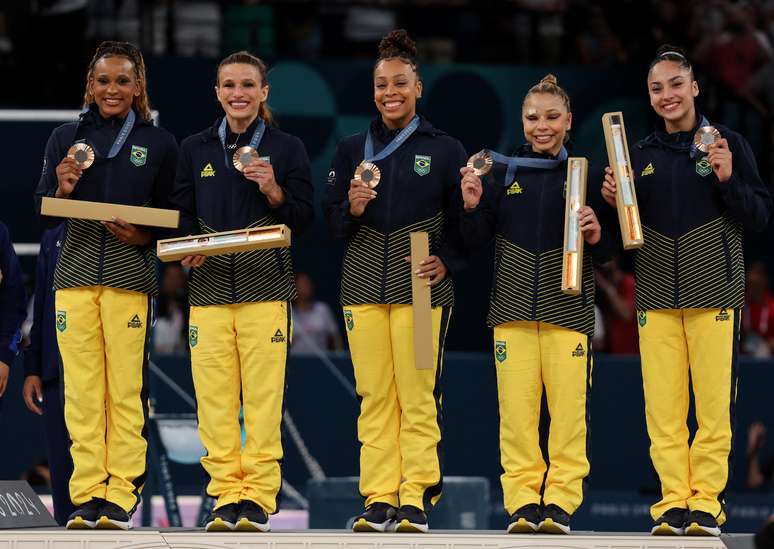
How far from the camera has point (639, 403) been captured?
11.1 m

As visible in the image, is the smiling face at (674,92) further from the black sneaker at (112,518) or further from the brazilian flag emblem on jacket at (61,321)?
the black sneaker at (112,518)

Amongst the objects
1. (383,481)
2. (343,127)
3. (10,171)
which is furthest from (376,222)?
(343,127)

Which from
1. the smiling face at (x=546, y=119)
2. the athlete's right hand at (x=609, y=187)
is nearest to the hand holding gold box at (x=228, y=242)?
the smiling face at (x=546, y=119)

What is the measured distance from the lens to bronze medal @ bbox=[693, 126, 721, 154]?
20.7ft

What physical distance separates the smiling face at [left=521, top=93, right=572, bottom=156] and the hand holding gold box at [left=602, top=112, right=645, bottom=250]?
0.21 meters

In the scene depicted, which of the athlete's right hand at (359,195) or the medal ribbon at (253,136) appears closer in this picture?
the athlete's right hand at (359,195)

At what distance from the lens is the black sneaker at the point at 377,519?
6.35 metres

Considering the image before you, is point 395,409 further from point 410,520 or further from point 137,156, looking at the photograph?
point 137,156

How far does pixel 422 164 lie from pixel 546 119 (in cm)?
58

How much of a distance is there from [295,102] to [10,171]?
3253 mm

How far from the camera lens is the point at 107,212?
6.41 meters

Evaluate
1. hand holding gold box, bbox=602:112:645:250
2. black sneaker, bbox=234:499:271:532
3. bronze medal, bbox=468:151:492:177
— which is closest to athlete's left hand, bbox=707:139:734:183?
hand holding gold box, bbox=602:112:645:250

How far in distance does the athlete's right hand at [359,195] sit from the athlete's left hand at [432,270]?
35cm

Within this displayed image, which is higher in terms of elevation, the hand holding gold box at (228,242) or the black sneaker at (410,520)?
the hand holding gold box at (228,242)
